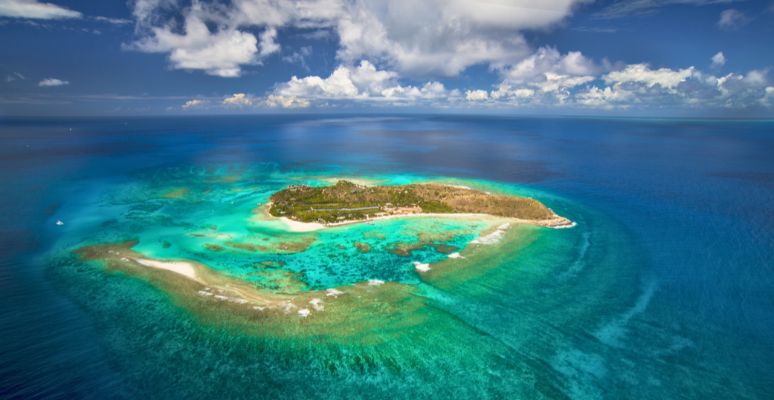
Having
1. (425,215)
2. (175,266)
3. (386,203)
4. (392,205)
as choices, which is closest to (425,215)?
(425,215)

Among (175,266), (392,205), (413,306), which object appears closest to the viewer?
(413,306)

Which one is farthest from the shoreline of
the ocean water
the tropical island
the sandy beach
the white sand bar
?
the white sand bar

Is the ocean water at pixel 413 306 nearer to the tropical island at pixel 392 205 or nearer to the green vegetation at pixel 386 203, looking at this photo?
the tropical island at pixel 392 205

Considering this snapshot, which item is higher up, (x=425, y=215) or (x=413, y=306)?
(x=425, y=215)

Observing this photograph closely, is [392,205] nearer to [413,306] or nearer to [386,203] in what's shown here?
[386,203]

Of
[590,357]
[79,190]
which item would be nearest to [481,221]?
[590,357]

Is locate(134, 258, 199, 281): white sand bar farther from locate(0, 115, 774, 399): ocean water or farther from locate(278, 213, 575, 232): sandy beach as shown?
locate(278, 213, 575, 232): sandy beach

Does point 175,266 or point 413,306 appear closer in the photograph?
point 413,306
